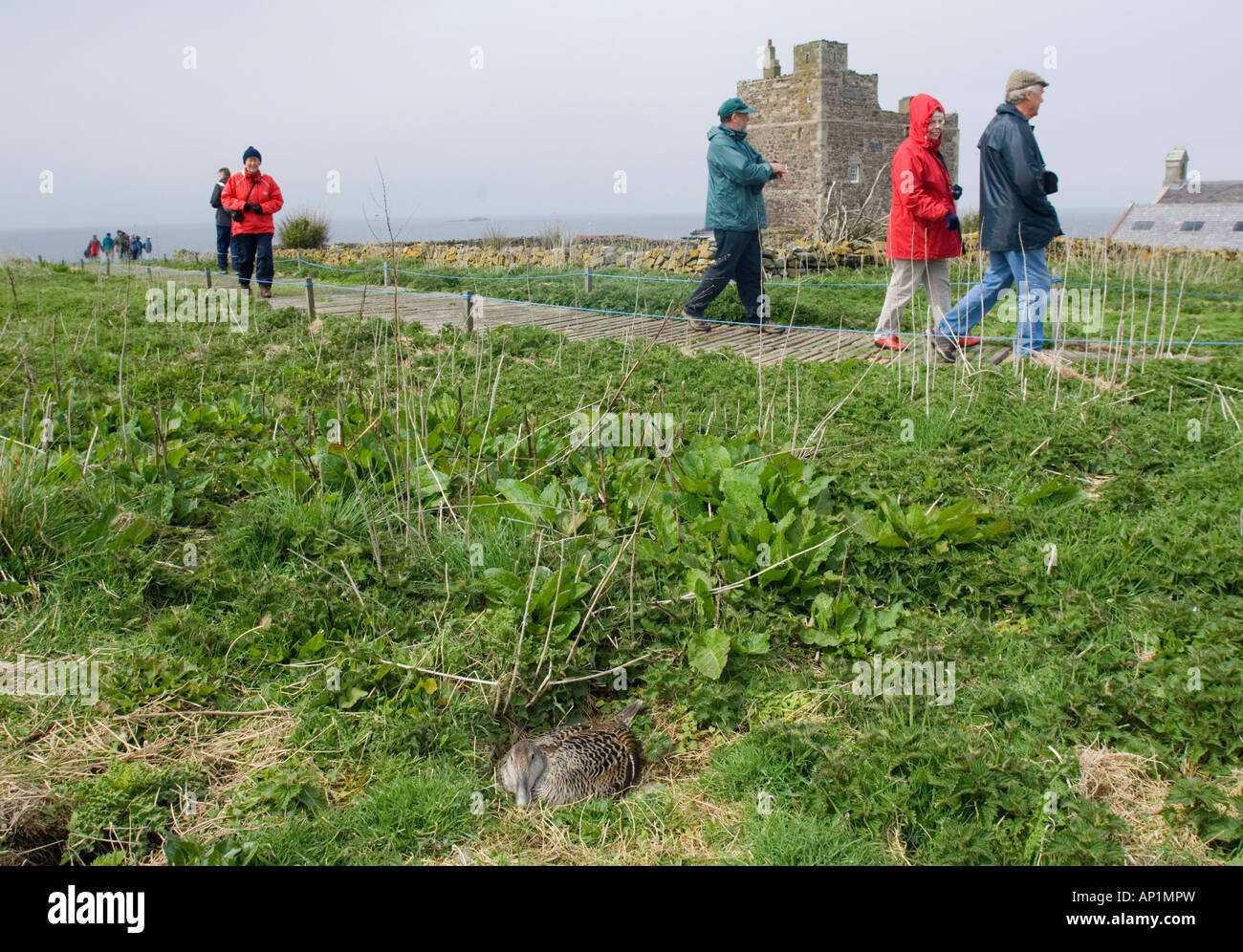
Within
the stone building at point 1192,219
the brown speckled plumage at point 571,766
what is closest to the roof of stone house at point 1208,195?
the stone building at point 1192,219

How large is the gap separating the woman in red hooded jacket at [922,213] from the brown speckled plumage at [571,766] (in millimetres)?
5040

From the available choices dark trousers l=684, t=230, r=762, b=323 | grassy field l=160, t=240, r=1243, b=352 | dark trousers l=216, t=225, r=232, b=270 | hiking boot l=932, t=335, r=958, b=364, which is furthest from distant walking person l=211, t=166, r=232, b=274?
hiking boot l=932, t=335, r=958, b=364

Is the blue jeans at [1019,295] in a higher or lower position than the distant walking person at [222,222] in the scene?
lower

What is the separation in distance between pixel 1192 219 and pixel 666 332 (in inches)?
930

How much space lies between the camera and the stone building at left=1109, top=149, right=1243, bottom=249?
2436 centimetres

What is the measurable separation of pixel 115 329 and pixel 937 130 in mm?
7750

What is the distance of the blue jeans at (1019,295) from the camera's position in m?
6.87

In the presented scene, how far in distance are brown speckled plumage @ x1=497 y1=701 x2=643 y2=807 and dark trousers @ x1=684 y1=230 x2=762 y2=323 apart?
621 cm

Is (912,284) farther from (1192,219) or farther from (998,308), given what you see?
(1192,219)

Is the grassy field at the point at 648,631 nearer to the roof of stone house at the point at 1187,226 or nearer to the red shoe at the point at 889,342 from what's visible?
the red shoe at the point at 889,342

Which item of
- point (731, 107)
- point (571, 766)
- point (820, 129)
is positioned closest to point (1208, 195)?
point (820, 129)

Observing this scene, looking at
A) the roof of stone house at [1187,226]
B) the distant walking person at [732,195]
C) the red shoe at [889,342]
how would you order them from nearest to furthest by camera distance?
1. the red shoe at [889,342]
2. the distant walking person at [732,195]
3. the roof of stone house at [1187,226]
